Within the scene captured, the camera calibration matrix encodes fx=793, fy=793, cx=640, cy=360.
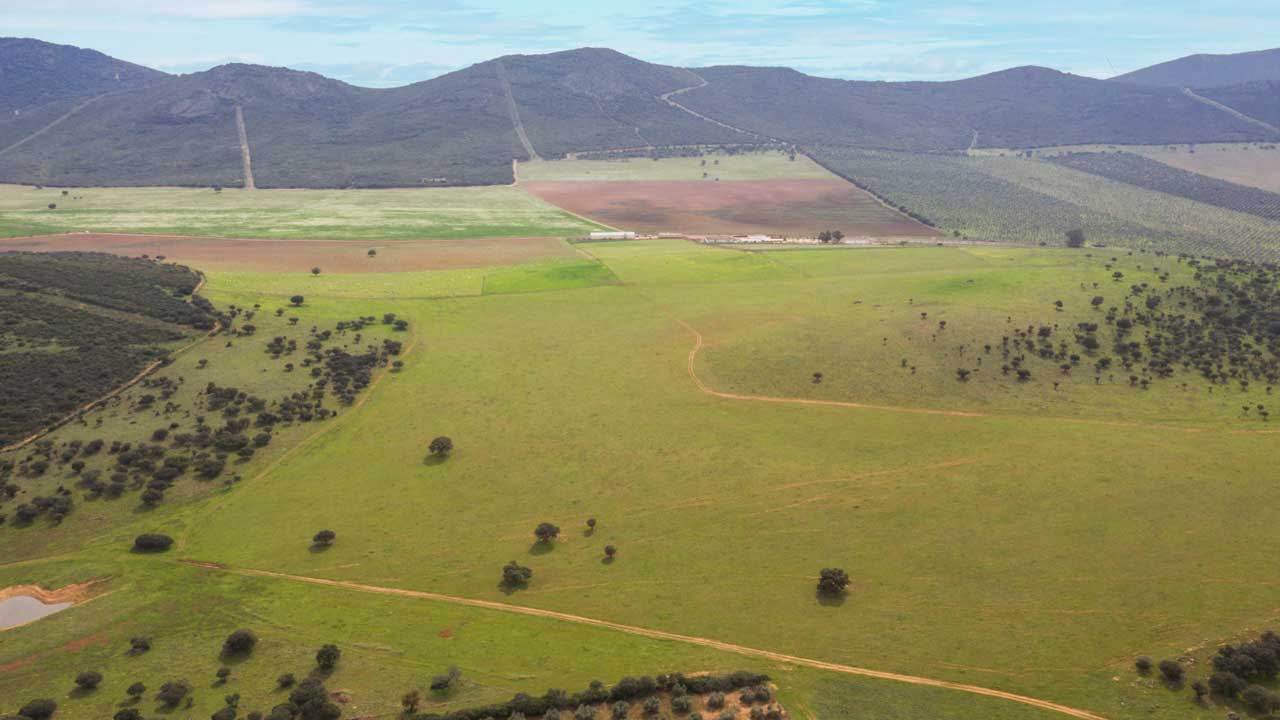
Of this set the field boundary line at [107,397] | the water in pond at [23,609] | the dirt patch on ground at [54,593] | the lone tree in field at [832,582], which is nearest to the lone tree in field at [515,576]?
the lone tree in field at [832,582]

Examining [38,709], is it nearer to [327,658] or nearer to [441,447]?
[327,658]

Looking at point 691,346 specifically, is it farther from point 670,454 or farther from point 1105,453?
point 1105,453

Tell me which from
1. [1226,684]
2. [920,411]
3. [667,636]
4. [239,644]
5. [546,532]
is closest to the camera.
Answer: [1226,684]

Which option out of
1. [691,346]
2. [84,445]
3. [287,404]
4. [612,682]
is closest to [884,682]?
[612,682]

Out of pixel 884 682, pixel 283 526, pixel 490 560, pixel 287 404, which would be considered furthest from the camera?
pixel 287 404

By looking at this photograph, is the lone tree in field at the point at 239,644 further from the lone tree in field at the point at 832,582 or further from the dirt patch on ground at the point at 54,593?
the lone tree in field at the point at 832,582

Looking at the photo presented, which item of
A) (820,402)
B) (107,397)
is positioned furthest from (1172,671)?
(107,397)

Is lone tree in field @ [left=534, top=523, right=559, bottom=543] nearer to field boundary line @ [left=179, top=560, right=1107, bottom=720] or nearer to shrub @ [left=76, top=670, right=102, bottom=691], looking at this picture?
field boundary line @ [left=179, top=560, right=1107, bottom=720]
